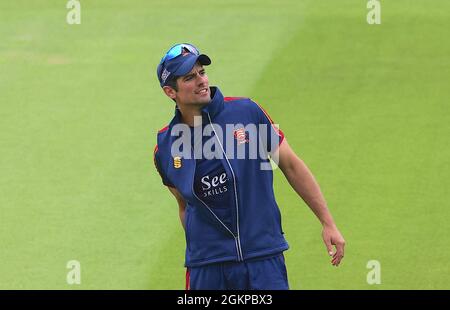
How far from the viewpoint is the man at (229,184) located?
235 inches

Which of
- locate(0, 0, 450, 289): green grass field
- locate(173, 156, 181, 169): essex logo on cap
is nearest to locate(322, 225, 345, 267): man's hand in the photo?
locate(173, 156, 181, 169): essex logo on cap

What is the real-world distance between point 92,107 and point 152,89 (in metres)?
0.79

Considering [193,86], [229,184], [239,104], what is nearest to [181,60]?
[193,86]

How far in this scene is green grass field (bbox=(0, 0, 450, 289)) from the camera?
8.90 metres

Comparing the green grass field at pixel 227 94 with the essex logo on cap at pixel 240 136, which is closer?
the essex logo on cap at pixel 240 136

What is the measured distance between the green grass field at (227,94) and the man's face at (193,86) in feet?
8.78

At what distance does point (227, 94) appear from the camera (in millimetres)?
12016

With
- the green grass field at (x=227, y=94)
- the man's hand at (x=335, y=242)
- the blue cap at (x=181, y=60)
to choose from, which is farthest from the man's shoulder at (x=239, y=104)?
the green grass field at (x=227, y=94)

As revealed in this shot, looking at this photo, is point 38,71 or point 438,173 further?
point 38,71

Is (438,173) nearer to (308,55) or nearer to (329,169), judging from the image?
(329,169)

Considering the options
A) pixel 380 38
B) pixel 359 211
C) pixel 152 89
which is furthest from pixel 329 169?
pixel 380 38

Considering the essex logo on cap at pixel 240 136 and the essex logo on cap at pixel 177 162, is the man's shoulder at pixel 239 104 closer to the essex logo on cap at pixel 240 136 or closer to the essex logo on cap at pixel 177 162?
the essex logo on cap at pixel 240 136

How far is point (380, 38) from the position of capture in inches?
534

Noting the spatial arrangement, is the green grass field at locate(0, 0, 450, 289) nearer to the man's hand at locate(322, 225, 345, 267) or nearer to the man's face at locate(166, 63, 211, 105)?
the man's hand at locate(322, 225, 345, 267)
